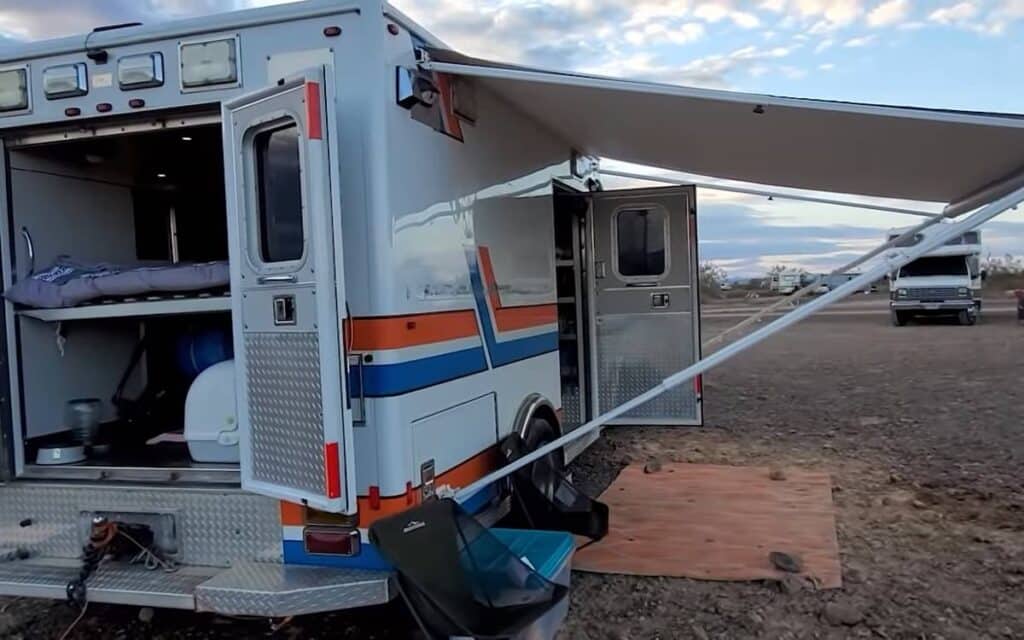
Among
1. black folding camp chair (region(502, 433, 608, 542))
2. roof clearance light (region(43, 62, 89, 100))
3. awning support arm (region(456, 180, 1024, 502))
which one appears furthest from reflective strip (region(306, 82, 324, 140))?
black folding camp chair (region(502, 433, 608, 542))

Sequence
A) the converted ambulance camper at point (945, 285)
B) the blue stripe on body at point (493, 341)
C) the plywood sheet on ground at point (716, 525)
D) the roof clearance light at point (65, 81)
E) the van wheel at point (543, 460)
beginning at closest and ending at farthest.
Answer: the roof clearance light at point (65, 81), the blue stripe on body at point (493, 341), the van wheel at point (543, 460), the plywood sheet on ground at point (716, 525), the converted ambulance camper at point (945, 285)

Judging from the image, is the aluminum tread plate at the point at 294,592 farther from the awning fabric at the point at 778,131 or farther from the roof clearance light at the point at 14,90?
the roof clearance light at the point at 14,90

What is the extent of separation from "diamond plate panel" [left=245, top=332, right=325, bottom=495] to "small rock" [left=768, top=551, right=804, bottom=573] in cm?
251

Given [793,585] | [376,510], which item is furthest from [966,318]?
[376,510]

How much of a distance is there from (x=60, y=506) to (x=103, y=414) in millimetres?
828

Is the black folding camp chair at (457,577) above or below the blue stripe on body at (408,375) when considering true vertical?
below

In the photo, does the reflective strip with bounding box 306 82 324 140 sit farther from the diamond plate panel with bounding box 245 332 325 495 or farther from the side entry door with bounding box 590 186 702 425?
the side entry door with bounding box 590 186 702 425

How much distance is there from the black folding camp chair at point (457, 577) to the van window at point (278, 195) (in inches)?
42.1

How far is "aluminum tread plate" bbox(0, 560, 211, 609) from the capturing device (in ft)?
10.3

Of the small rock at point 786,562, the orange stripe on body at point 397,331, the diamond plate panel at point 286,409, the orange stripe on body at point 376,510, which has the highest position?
the orange stripe on body at point 397,331

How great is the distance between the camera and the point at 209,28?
3297mm

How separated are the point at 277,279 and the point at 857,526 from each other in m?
3.75

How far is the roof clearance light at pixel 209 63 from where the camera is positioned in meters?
3.27

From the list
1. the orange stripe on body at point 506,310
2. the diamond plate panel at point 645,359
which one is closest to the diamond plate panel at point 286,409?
the orange stripe on body at point 506,310
